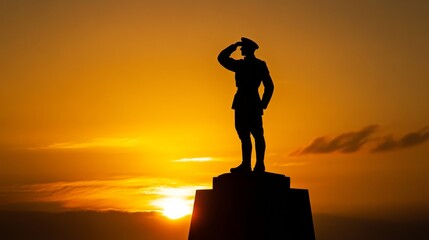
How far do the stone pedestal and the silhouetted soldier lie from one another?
1.37 ft

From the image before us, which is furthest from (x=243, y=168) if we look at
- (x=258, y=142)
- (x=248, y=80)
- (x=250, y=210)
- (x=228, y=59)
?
(x=228, y=59)

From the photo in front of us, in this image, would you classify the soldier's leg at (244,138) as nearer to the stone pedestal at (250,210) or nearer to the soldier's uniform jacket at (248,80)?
the soldier's uniform jacket at (248,80)

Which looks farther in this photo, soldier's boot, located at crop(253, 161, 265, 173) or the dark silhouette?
soldier's boot, located at crop(253, 161, 265, 173)

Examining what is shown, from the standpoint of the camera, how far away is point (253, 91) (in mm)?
18562

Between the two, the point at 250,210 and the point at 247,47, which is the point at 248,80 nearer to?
the point at 247,47

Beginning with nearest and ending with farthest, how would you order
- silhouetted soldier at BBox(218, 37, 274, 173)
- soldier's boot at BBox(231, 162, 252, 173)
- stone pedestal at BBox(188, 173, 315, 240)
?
stone pedestal at BBox(188, 173, 315, 240)
soldier's boot at BBox(231, 162, 252, 173)
silhouetted soldier at BBox(218, 37, 274, 173)

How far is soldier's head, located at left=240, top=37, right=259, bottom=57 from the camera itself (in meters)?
18.5

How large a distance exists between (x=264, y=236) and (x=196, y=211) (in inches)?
73.3

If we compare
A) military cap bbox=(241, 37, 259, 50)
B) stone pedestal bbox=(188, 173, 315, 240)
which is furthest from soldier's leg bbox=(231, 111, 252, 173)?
military cap bbox=(241, 37, 259, 50)

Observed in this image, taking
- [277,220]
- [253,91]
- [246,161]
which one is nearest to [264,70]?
[253,91]

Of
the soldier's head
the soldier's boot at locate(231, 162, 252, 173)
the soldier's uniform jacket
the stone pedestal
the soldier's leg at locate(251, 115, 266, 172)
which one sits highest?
the soldier's head

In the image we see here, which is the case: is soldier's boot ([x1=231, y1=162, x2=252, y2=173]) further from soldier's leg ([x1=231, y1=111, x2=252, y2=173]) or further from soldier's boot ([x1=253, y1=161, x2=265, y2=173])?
soldier's boot ([x1=253, y1=161, x2=265, y2=173])

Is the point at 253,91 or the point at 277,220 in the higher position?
the point at 253,91

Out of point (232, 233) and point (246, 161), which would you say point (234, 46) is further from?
point (232, 233)
